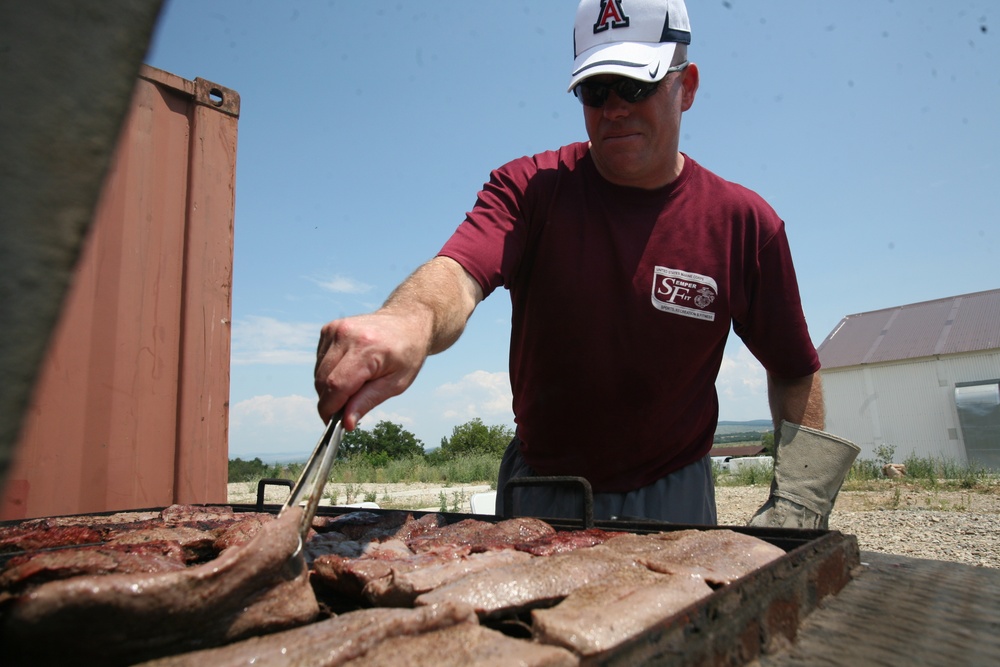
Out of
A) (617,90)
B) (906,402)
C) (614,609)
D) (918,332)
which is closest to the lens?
(614,609)

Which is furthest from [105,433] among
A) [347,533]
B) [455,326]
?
[455,326]

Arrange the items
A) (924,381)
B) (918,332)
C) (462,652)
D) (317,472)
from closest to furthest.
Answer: (462,652) < (317,472) < (924,381) < (918,332)

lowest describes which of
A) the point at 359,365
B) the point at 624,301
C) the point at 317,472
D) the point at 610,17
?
the point at 317,472

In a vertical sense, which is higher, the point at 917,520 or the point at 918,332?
the point at 918,332

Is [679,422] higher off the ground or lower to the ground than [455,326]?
lower

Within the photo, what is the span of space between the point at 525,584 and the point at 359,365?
0.61 meters

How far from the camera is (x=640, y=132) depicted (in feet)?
8.82

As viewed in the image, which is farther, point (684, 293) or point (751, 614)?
point (684, 293)

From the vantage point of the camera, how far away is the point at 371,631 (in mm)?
989

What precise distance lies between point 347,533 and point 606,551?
952 millimetres

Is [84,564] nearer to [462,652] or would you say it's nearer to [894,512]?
[462,652]

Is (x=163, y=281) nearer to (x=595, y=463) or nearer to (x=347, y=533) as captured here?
(x=347, y=533)

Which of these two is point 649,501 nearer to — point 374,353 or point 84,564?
point 374,353

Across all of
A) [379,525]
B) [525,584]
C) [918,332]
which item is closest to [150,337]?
[379,525]
